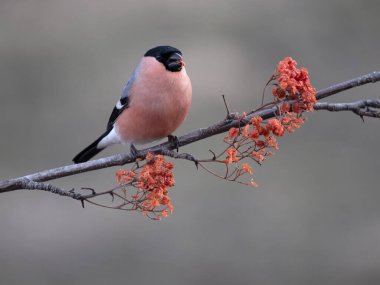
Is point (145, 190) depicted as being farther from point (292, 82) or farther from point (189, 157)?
point (292, 82)

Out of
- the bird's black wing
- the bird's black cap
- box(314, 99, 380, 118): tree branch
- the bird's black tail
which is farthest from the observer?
the bird's black tail

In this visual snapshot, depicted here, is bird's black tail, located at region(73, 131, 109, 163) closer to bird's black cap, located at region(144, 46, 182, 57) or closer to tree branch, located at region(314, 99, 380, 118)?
bird's black cap, located at region(144, 46, 182, 57)

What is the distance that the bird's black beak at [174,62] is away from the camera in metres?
2.23

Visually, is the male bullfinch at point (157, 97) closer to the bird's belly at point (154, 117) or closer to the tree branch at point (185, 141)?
the bird's belly at point (154, 117)

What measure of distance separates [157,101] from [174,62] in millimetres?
169

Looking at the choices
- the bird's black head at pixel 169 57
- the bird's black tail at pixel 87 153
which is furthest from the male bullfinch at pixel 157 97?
the bird's black tail at pixel 87 153

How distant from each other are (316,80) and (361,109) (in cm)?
524

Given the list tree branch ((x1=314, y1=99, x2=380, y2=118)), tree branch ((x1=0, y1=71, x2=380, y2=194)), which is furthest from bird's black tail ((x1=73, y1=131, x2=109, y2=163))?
tree branch ((x1=314, y1=99, x2=380, y2=118))

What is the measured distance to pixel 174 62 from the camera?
2240 mm

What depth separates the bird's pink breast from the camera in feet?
7.45

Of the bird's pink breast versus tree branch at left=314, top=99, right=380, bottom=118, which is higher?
the bird's pink breast

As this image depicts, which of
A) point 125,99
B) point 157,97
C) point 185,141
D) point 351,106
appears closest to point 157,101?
point 157,97

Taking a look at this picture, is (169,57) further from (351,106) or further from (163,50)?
(351,106)

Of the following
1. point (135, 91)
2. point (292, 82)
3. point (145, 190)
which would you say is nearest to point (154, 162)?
point (145, 190)
